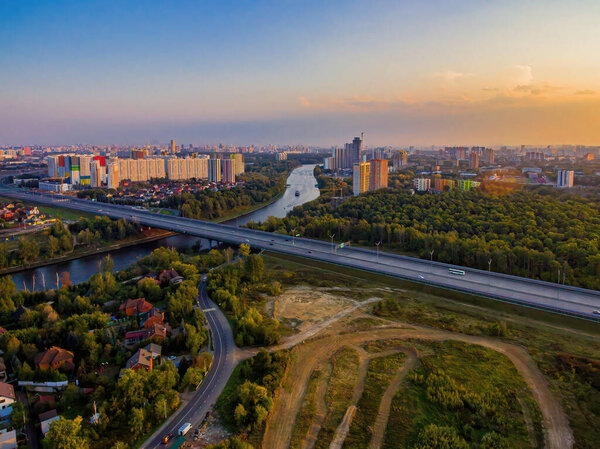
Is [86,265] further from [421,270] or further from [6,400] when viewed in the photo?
[421,270]

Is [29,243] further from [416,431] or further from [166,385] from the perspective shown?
[416,431]

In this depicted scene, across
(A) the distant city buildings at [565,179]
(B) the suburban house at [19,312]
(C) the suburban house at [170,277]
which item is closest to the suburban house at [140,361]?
(B) the suburban house at [19,312]

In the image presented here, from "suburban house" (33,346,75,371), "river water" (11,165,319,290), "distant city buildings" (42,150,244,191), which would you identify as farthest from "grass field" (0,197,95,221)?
"suburban house" (33,346,75,371)

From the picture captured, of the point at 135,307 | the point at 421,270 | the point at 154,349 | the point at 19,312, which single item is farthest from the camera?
the point at 421,270

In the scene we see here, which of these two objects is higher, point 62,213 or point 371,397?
point 62,213

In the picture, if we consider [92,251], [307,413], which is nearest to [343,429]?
[307,413]

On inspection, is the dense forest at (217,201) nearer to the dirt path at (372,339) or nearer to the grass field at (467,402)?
the dirt path at (372,339)
